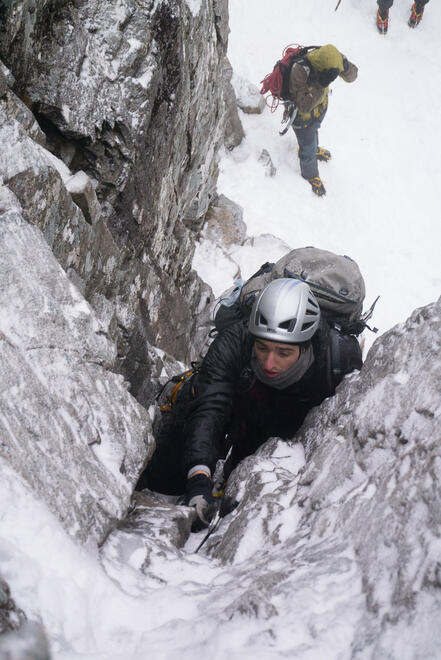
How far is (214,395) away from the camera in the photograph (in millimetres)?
4848

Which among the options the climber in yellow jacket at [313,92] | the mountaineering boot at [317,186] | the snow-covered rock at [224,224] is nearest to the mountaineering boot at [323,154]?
the climber in yellow jacket at [313,92]

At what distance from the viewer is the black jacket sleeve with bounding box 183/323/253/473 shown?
4664 millimetres

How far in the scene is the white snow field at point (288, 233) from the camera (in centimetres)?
238

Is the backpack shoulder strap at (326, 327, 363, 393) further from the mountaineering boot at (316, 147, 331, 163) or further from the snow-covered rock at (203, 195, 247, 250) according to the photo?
the mountaineering boot at (316, 147, 331, 163)

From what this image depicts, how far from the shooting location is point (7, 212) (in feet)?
12.2

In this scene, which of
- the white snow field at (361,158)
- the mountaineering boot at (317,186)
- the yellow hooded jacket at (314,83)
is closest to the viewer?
the yellow hooded jacket at (314,83)

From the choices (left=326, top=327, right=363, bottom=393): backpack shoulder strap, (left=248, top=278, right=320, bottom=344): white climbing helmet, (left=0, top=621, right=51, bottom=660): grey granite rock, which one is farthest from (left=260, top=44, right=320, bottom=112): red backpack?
(left=0, top=621, right=51, bottom=660): grey granite rock

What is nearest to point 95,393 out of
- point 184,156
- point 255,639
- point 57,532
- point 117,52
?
point 57,532

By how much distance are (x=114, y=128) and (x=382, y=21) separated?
20.2 m

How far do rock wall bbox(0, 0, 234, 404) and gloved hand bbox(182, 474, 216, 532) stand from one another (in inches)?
84.6

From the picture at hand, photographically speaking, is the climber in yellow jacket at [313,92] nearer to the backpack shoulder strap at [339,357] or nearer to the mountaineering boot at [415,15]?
the mountaineering boot at [415,15]

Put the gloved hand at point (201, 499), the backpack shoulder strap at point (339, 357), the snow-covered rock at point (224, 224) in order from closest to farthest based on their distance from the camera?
the gloved hand at point (201, 499)
the backpack shoulder strap at point (339, 357)
the snow-covered rock at point (224, 224)

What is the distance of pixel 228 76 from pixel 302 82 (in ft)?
7.44

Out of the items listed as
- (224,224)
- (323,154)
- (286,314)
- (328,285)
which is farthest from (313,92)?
(286,314)
